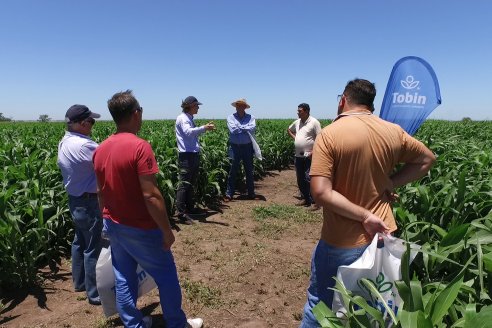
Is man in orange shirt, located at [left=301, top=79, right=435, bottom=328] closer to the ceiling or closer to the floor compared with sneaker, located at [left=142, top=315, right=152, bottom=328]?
closer to the ceiling

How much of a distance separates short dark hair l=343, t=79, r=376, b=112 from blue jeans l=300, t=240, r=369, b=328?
80 centimetres

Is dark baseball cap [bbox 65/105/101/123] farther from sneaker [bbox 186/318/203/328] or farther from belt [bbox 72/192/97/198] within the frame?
sneaker [bbox 186/318/203/328]

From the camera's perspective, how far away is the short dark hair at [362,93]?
2.00 meters

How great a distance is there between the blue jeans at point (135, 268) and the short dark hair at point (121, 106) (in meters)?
0.79

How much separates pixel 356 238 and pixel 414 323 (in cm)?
61

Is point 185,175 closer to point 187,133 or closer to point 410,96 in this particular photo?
point 187,133

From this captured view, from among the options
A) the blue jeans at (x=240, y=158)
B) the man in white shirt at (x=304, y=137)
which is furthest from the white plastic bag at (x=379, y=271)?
the blue jeans at (x=240, y=158)

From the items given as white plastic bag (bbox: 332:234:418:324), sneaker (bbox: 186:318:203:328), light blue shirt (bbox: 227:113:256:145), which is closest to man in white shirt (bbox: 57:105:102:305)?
sneaker (bbox: 186:318:203:328)

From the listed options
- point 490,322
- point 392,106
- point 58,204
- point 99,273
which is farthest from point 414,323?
point 58,204

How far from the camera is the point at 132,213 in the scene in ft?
8.55

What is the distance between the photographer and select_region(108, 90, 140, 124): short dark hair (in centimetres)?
255

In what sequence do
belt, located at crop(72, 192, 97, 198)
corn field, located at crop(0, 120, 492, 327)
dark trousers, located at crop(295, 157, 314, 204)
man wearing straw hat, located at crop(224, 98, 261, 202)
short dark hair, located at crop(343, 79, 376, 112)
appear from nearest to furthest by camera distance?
corn field, located at crop(0, 120, 492, 327)
short dark hair, located at crop(343, 79, 376, 112)
belt, located at crop(72, 192, 97, 198)
dark trousers, located at crop(295, 157, 314, 204)
man wearing straw hat, located at crop(224, 98, 261, 202)

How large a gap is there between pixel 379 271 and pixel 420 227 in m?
1.13

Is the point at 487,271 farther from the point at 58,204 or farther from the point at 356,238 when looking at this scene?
the point at 58,204
